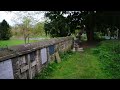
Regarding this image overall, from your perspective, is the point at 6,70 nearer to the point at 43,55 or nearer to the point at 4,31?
the point at 43,55

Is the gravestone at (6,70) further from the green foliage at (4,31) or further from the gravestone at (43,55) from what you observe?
the green foliage at (4,31)

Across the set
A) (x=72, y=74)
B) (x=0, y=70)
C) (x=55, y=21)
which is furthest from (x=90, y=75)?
(x=55, y=21)

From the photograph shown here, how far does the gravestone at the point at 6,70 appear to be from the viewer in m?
4.88

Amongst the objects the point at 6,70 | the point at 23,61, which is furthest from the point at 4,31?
the point at 6,70

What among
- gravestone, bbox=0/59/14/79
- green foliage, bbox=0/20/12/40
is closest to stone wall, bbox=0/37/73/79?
gravestone, bbox=0/59/14/79

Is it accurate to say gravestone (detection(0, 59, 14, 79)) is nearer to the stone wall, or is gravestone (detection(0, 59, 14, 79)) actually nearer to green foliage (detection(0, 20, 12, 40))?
the stone wall

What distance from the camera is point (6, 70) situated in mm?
5145

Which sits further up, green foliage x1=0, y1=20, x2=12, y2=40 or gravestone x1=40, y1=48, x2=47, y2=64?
green foliage x1=0, y1=20, x2=12, y2=40

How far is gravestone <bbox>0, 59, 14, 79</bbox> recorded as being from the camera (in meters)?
4.88

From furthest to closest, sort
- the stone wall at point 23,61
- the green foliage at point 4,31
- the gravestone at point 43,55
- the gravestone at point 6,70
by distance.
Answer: the green foliage at point 4,31 → the gravestone at point 43,55 → the stone wall at point 23,61 → the gravestone at point 6,70

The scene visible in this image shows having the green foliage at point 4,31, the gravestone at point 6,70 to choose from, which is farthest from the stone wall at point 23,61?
the green foliage at point 4,31

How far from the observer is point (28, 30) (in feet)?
102
